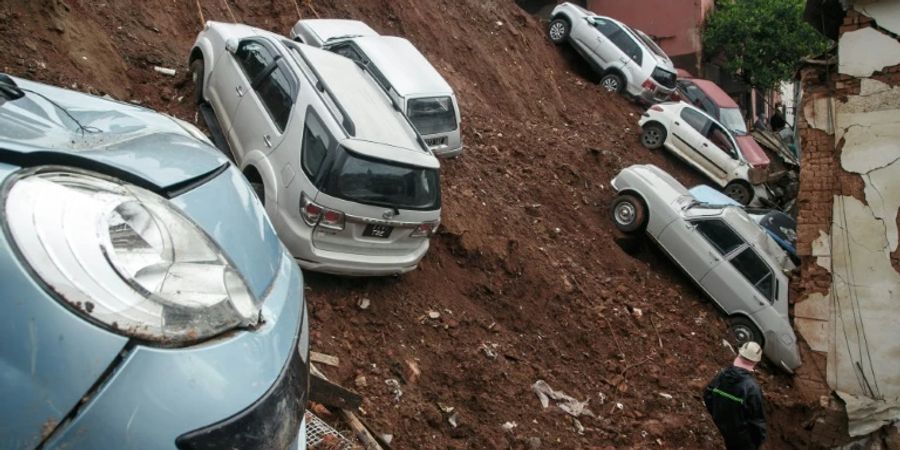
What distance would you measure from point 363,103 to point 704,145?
423 inches

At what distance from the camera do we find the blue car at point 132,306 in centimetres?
186

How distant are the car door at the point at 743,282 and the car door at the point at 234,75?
7.34 meters

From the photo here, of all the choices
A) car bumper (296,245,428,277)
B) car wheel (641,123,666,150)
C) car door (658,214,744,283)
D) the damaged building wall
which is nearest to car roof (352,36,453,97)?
car bumper (296,245,428,277)

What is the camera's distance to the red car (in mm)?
16672

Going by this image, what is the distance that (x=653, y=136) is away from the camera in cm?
1650

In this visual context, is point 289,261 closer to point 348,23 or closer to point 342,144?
point 342,144

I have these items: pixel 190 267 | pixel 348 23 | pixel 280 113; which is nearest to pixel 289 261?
pixel 190 267

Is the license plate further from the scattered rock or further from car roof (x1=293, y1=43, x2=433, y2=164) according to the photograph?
the scattered rock

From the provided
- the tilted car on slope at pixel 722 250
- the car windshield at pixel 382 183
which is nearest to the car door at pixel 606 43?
the tilted car on slope at pixel 722 250

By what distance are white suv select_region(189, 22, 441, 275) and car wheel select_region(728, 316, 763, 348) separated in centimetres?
594

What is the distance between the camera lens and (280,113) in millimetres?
6984

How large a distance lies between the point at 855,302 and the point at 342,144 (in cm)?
563

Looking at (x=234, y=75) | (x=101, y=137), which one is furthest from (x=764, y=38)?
(x=101, y=137)

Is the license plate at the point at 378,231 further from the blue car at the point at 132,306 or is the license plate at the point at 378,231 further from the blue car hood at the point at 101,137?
the blue car at the point at 132,306
